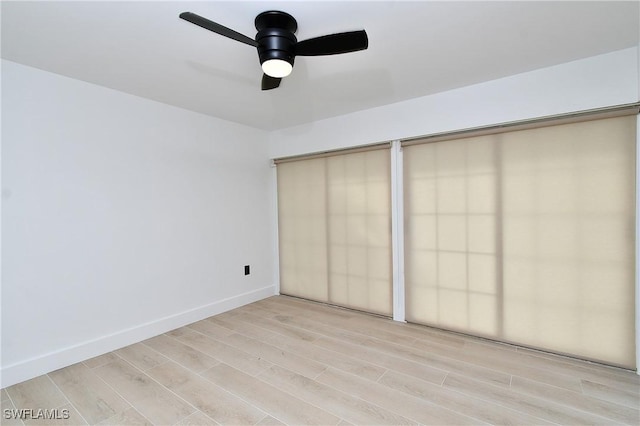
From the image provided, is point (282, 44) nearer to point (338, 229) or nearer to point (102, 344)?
point (338, 229)

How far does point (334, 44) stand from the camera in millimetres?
1646

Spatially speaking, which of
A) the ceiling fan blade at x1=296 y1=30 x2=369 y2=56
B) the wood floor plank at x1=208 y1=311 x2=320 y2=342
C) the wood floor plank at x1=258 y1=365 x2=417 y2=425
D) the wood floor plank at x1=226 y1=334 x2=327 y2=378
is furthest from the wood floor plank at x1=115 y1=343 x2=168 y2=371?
the ceiling fan blade at x1=296 y1=30 x2=369 y2=56

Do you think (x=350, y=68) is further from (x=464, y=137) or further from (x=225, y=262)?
(x=225, y=262)

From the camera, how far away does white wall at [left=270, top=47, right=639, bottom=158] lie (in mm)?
2215

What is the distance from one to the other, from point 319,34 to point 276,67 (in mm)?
429

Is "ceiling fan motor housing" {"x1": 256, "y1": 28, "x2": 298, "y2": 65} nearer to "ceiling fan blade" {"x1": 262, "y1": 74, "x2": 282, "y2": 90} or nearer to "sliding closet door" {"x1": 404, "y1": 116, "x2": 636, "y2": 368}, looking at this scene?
"ceiling fan blade" {"x1": 262, "y1": 74, "x2": 282, "y2": 90}

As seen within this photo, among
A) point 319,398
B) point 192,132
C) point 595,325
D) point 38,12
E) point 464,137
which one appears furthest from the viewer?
point 192,132

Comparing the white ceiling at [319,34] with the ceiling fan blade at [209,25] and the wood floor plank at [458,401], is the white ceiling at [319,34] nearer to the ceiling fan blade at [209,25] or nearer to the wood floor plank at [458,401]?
the ceiling fan blade at [209,25]

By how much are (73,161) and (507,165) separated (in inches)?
147

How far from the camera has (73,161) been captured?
2480 millimetres

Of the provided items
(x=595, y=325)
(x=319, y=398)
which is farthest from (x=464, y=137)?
(x=319, y=398)

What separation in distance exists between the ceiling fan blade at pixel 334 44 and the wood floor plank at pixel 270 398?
2.17m

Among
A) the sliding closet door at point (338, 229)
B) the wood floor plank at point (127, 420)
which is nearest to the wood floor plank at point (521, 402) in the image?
the sliding closet door at point (338, 229)

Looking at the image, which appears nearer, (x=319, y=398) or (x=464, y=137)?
(x=319, y=398)
